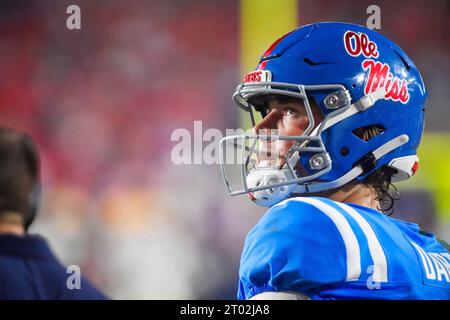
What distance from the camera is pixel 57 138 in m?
3.84

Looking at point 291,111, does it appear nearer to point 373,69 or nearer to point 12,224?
point 373,69

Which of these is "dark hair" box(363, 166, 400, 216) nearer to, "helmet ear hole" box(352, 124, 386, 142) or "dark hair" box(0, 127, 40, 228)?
"helmet ear hole" box(352, 124, 386, 142)

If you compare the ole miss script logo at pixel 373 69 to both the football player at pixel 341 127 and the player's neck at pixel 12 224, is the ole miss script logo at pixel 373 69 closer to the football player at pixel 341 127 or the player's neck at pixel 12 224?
the football player at pixel 341 127

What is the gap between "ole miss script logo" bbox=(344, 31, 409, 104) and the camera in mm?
1364

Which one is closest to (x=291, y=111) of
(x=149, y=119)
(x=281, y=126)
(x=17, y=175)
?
(x=281, y=126)

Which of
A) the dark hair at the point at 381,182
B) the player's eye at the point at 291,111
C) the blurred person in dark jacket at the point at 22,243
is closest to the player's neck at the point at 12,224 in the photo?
the blurred person in dark jacket at the point at 22,243

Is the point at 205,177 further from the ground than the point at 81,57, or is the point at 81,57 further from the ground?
the point at 81,57

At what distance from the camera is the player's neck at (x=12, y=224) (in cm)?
129

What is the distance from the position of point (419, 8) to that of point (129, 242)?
2.01 meters

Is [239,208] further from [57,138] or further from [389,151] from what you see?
[389,151]

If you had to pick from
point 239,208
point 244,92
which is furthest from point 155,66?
point 244,92

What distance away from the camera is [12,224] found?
1311 millimetres
